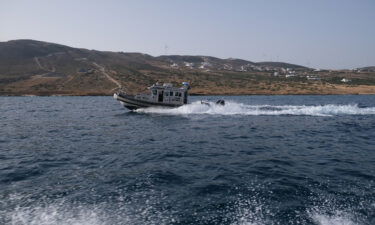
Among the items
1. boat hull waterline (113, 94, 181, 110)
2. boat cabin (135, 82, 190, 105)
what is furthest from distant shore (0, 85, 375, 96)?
boat cabin (135, 82, 190, 105)

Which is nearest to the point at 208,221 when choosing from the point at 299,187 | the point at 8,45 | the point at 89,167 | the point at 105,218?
the point at 105,218

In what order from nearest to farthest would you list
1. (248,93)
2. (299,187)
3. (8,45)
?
(299,187), (248,93), (8,45)

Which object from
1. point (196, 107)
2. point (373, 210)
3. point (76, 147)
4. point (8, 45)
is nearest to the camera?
point (373, 210)

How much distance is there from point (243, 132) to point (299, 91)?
79325 millimetres

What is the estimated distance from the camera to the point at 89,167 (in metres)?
14.2

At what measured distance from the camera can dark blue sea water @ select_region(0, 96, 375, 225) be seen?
360 inches

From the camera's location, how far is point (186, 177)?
41.4ft

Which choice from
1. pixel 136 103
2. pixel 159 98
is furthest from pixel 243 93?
pixel 136 103

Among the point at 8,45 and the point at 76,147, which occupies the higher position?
the point at 8,45

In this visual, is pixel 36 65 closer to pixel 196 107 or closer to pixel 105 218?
pixel 196 107

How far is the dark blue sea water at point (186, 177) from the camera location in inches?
360

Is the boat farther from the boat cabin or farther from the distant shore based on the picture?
the distant shore

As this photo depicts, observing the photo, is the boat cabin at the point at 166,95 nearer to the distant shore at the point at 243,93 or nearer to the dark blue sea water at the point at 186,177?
the dark blue sea water at the point at 186,177

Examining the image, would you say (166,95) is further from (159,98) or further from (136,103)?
(136,103)
